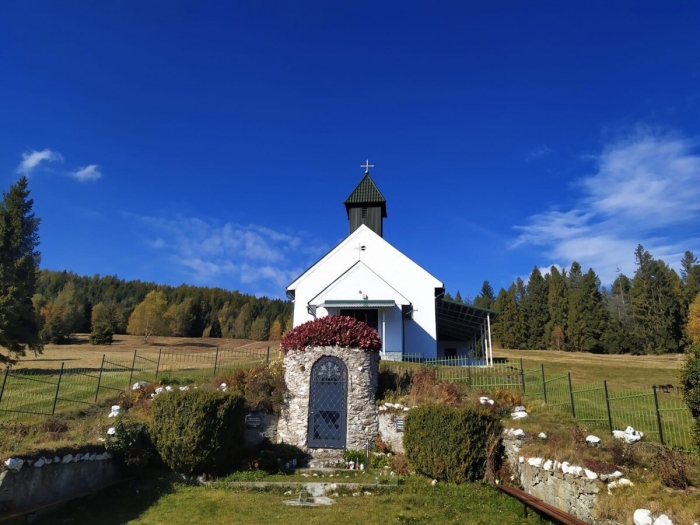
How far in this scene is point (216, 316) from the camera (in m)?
89.3

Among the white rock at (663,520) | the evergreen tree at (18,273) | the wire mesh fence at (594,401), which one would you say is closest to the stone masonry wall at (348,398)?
the wire mesh fence at (594,401)

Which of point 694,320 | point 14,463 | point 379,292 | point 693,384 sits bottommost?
point 14,463

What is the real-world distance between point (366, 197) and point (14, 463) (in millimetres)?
22886

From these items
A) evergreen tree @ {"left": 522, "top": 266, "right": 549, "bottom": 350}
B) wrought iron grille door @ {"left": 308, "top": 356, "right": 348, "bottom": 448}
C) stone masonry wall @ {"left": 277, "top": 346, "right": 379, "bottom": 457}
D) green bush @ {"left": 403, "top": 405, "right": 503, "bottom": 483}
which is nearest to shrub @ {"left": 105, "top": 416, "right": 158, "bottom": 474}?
stone masonry wall @ {"left": 277, "top": 346, "right": 379, "bottom": 457}

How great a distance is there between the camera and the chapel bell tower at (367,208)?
28.1 m

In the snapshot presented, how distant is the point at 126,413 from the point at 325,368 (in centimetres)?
641

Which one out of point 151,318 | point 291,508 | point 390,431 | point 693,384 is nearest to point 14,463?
point 291,508

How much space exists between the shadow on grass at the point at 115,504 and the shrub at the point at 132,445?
19.7 inches

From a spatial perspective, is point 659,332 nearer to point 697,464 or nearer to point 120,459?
point 697,464

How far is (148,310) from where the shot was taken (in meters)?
60.2

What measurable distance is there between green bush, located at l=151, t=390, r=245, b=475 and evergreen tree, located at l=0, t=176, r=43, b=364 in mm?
16275

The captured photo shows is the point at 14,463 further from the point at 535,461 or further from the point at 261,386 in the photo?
the point at 535,461

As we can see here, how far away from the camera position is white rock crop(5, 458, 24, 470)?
8.35 metres

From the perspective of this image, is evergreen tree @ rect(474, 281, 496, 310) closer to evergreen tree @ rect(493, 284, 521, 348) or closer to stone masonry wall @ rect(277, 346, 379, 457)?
evergreen tree @ rect(493, 284, 521, 348)
